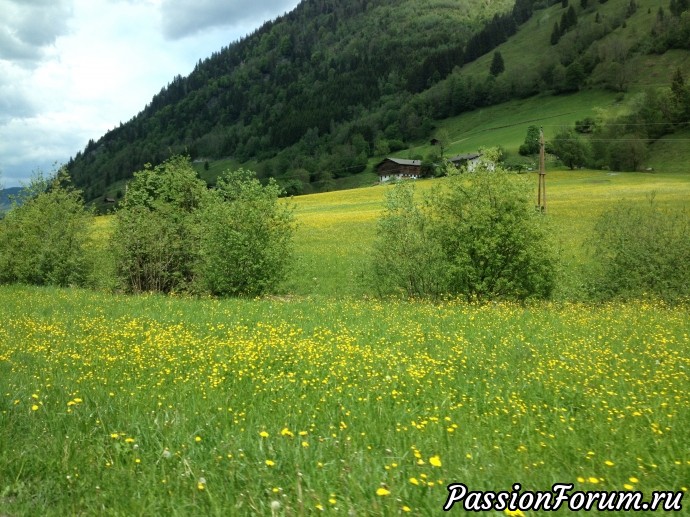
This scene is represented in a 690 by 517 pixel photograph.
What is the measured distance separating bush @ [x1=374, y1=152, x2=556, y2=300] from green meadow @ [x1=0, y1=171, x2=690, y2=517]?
7192 mm

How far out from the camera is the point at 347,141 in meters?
184

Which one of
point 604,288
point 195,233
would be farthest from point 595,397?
point 195,233

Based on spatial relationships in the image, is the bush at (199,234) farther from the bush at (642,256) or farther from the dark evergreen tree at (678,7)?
the dark evergreen tree at (678,7)

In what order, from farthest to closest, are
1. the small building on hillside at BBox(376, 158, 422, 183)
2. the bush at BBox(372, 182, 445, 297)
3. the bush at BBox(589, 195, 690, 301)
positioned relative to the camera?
1. the small building on hillside at BBox(376, 158, 422, 183)
2. the bush at BBox(372, 182, 445, 297)
3. the bush at BBox(589, 195, 690, 301)

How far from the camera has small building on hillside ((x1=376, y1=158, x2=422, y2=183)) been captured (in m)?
127

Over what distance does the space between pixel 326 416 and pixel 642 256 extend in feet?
61.6

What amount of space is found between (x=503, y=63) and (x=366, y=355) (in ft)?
698

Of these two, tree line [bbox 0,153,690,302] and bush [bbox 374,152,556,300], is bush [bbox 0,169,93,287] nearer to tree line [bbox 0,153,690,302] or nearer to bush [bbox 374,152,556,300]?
tree line [bbox 0,153,690,302]

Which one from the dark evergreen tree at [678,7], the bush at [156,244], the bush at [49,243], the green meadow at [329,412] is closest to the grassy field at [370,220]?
the bush at [156,244]

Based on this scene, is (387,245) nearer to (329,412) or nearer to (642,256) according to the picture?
(642,256)

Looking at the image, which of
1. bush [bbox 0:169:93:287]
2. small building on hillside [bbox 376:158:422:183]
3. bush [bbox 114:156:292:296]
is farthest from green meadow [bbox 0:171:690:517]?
small building on hillside [bbox 376:158:422:183]

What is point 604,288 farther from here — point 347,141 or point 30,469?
point 347,141

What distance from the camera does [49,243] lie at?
2714 centimetres

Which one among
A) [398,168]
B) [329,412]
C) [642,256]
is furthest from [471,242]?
[398,168]
